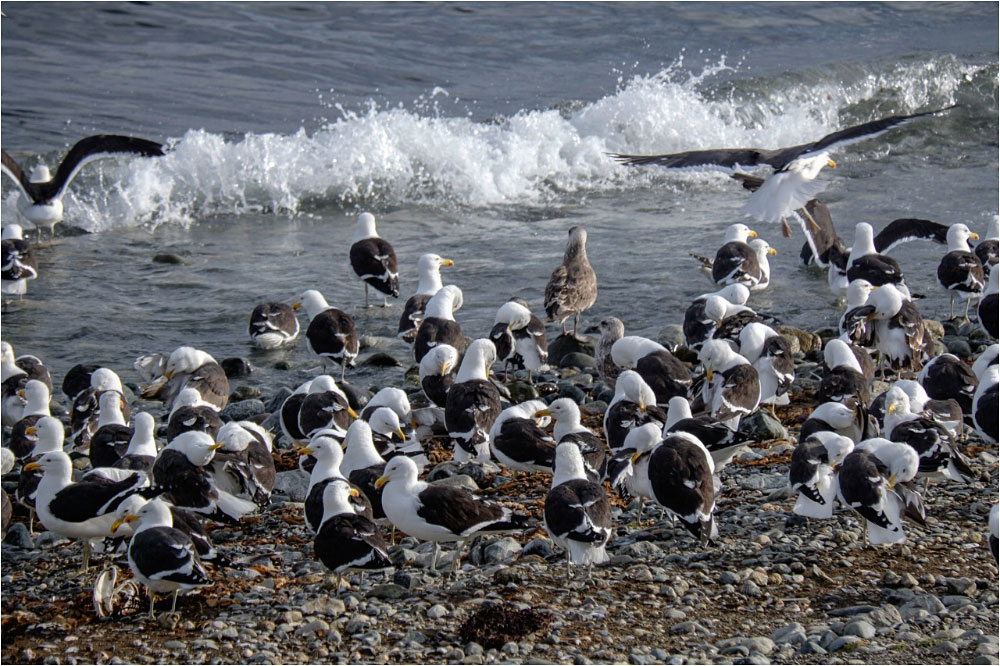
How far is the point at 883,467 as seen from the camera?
6.52 m

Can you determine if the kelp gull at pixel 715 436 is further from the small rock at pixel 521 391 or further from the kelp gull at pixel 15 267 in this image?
the kelp gull at pixel 15 267

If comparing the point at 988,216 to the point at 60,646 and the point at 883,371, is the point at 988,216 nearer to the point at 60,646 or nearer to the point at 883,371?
the point at 883,371

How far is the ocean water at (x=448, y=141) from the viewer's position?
1305 centimetres

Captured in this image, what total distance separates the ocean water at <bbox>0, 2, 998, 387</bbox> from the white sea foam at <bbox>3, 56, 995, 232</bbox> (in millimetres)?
49

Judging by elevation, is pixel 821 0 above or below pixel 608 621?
above

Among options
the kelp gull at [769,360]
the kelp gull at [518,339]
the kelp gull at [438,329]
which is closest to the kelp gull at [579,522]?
the kelp gull at [769,360]

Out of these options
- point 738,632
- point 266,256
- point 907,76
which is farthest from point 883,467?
point 907,76

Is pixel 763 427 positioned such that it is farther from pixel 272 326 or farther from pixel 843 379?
pixel 272 326

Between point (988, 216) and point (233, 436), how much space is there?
11.4m

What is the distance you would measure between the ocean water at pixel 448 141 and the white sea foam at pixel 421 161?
0.05m

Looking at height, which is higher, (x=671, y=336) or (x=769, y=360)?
(x=769, y=360)

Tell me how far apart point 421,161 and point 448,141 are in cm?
59

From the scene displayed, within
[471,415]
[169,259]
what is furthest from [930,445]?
[169,259]

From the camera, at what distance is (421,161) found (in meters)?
18.7
